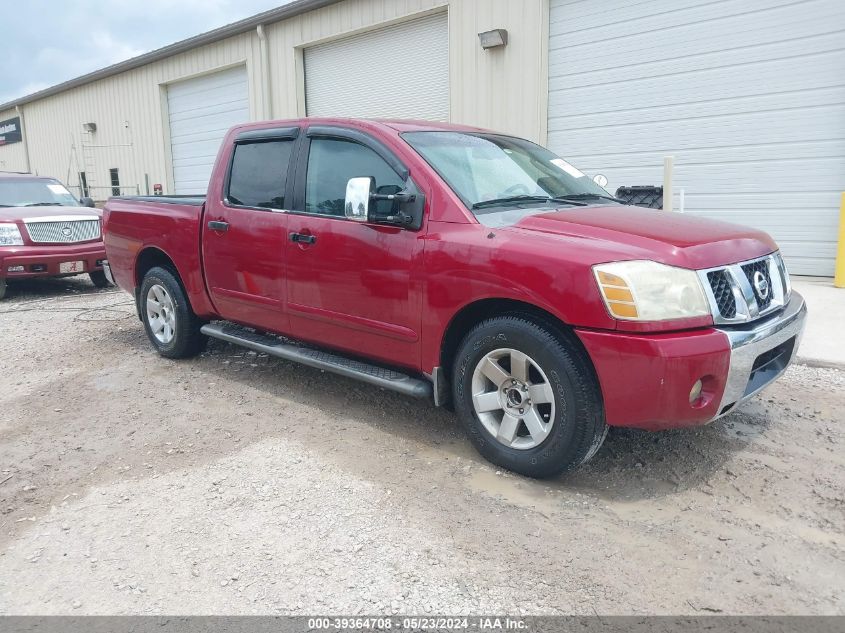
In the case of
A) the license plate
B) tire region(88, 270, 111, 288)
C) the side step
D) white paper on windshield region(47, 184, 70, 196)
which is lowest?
tire region(88, 270, 111, 288)

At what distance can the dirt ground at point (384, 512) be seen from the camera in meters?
2.52

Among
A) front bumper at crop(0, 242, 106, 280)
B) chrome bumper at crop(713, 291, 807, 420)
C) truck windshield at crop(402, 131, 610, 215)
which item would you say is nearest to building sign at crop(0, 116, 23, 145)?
front bumper at crop(0, 242, 106, 280)

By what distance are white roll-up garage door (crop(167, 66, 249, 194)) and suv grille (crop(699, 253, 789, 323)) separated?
1350 cm

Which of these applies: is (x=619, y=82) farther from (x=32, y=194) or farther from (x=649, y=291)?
(x=32, y=194)

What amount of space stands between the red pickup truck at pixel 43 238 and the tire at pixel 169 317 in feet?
12.7

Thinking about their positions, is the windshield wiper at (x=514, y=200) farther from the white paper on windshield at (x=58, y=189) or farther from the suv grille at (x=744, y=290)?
the white paper on windshield at (x=58, y=189)

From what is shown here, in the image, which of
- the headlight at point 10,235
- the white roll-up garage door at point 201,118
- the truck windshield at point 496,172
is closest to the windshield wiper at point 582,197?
the truck windshield at point 496,172

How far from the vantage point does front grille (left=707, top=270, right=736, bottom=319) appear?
9.97 feet

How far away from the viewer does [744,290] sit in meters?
3.17

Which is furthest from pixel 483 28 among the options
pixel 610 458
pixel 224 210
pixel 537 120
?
pixel 610 458

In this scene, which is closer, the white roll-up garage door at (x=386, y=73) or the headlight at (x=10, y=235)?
the headlight at (x=10, y=235)

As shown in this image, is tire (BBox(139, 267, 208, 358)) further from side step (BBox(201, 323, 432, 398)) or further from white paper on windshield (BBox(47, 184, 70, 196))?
white paper on windshield (BBox(47, 184, 70, 196))

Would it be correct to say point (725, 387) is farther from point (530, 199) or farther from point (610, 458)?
point (530, 199)

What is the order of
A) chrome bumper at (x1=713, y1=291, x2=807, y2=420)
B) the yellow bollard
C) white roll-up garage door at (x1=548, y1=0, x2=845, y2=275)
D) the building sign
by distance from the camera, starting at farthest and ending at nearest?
the building sign
white roll-up garage door at (x1=548, y1=0, x2=845, y2=275)
the yellow bollard
chrome bumper at (x1=713, y1=291, x2=807, y2=420)
